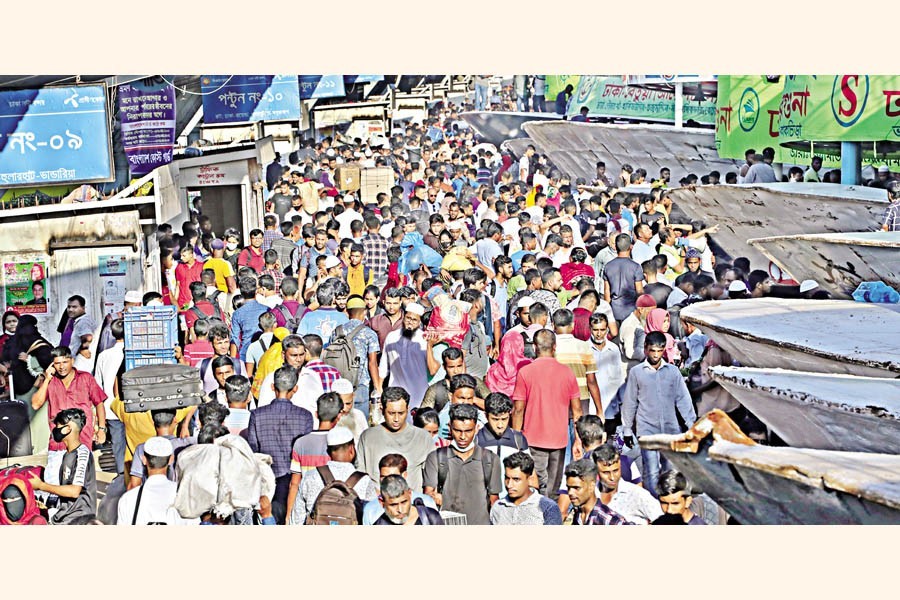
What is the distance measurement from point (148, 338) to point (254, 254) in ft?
3.27

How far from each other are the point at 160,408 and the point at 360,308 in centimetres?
132

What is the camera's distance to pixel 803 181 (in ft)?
26.0

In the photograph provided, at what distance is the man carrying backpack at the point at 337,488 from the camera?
6719 millimetres

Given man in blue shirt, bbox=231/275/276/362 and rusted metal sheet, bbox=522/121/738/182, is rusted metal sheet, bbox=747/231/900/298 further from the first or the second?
man in blue shirt, bbox=231/275/276/362

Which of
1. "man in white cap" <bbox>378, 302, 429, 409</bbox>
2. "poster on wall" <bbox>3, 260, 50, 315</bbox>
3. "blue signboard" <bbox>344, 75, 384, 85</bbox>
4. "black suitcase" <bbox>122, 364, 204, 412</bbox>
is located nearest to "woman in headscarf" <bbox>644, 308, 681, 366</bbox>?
"man in white cap" <bbox>378, 302, 429, 409</bbox>

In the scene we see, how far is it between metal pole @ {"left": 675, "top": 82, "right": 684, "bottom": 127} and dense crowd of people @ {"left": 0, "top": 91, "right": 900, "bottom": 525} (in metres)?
0.37

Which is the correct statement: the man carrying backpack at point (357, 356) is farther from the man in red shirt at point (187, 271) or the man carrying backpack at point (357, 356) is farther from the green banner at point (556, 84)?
the green banner at point (556, 84)

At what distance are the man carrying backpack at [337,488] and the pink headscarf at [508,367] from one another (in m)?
0.93

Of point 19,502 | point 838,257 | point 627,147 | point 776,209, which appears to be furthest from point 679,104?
point 19,502

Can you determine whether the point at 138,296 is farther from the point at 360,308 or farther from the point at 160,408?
the point at 360,308

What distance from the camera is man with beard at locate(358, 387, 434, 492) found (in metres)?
6.75

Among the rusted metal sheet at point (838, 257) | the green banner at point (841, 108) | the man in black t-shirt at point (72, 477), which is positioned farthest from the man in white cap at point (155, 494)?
the green banner at point (841, 108)

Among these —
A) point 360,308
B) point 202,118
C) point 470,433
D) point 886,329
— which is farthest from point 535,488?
point 202,118

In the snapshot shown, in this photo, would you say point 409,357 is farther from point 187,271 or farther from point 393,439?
point 187,271
